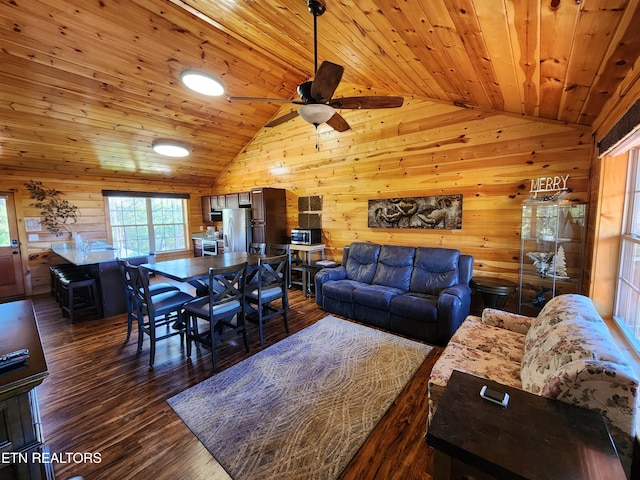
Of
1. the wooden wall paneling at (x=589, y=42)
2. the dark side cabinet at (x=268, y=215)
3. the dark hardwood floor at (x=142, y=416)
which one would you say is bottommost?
the dark hardwood floor at (x=142, y=416)

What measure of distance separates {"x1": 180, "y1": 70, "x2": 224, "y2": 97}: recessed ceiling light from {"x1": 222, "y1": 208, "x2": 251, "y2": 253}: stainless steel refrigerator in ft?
8.80

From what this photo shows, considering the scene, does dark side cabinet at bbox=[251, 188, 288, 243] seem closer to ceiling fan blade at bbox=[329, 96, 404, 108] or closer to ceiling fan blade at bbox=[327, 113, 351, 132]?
ceiling fan blade at bbox=[327, 113, 351, 132]

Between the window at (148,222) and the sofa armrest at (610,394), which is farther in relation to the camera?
the window at (148,222)

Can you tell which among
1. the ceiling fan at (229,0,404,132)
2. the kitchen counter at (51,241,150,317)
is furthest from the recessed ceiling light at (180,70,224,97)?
the kitchen counter at (51,241,150,317)

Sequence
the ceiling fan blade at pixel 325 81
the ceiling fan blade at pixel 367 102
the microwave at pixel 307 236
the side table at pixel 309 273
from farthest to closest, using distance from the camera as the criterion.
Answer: the microwave at pixel 307 236 → the side table at pixel 309 273 → the ceiling fan blade at pixel 367 102 → the ceiling fan blade at pixel 325 81

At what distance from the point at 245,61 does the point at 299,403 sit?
453cm

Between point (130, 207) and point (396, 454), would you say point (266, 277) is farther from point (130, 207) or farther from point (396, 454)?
point (130, 207)

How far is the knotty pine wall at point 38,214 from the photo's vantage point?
4.95 meters

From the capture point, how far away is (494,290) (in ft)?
10.4

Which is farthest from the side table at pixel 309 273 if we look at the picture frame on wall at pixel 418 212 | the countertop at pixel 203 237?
the countertop at pixel 203 237

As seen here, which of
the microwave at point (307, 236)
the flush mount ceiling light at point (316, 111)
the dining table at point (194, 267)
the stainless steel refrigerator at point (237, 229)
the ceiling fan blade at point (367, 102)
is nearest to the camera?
the flush mount ceiling light at point (316, 111)

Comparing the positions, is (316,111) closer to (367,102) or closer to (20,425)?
(367,102)

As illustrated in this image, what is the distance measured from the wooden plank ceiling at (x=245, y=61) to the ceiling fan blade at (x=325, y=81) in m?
0.40

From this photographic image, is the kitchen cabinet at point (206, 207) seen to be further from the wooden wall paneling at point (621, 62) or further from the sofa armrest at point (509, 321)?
the wooden wall paneling at point (621, 62)
